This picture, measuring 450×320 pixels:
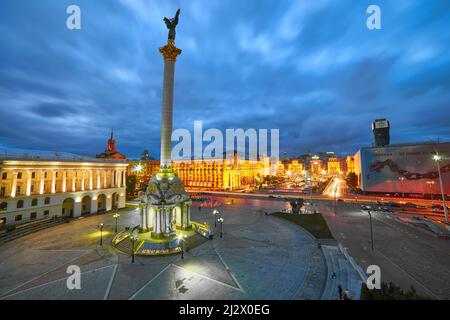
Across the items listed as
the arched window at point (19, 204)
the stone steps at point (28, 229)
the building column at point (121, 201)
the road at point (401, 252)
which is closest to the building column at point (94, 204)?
the building column at point (121, 201)

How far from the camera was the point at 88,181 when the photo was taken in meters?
47.6

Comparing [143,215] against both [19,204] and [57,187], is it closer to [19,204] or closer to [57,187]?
[19,204]

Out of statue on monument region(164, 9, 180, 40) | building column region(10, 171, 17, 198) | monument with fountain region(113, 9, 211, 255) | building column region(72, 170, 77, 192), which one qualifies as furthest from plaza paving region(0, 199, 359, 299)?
statue on monument region(164, 9, 180, 40)

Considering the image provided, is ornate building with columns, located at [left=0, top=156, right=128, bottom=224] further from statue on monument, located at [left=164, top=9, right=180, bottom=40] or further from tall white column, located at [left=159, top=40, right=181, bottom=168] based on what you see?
statue on monument, located at [left=164, top=9, right=180, bottom=40]

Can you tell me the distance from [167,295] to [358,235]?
95.9 feet

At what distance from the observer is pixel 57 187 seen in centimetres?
4238

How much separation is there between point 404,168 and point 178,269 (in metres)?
85.4

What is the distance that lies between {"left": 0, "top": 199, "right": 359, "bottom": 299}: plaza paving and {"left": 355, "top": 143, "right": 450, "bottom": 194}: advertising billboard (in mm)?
63278

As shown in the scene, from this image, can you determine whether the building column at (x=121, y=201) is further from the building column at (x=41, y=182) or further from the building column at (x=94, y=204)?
the building column at (x=41, y=182)

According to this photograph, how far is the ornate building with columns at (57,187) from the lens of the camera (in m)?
35.2

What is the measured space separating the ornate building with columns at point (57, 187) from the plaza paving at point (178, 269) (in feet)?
29.4

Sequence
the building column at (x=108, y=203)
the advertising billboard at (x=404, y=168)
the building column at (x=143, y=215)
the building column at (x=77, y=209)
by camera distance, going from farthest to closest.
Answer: the advertising billboard at (x=404, y=168)
the building column at (x=108, y=203)
the building column at (x=77, y=209)
the building column at (x=143, y=215)
